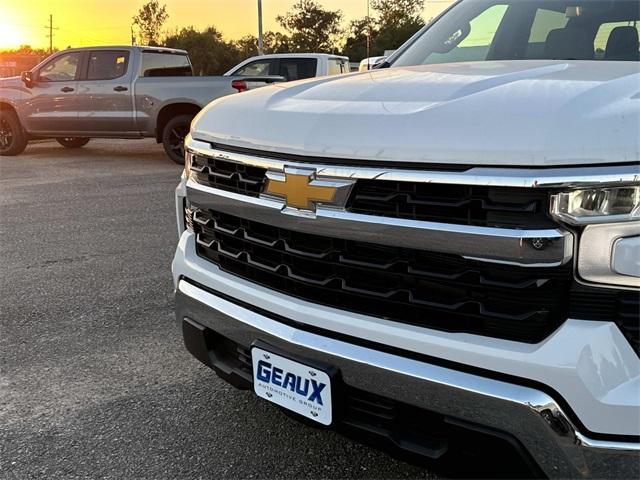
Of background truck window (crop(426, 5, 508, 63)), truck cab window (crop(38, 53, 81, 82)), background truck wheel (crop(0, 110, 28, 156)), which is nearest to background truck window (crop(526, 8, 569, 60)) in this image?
background truck window (crop(426, 5, 508, 63))

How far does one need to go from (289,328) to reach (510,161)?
89cm

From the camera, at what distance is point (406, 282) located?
180 centimetres

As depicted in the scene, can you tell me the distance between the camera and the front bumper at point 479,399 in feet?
4.94

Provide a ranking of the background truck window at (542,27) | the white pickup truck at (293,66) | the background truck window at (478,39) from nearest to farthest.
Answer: the background truck window at (542,27) < the background truck window at (478,39) < the white pickup truck at (293,66)

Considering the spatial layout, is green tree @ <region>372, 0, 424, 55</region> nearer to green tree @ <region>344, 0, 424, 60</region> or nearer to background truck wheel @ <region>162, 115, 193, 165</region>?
green tree @ <region>344, 0, 424, 60</region>

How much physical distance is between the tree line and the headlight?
44.9m

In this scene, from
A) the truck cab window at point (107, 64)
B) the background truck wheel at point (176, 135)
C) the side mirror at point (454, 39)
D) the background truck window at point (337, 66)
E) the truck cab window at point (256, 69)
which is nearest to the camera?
the side mirror at point (454, 39)

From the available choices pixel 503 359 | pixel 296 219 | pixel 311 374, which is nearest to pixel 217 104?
pixel 296 219

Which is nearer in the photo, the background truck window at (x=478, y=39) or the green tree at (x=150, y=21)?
the background truck window at (x=478, y=39)

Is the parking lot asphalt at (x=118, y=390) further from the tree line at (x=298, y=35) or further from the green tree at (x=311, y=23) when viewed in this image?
the green tree at (x=311, y=23)

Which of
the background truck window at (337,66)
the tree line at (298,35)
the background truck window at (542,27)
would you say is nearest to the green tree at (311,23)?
the tree line at (298,35)

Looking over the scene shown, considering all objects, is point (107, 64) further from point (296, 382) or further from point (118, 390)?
point (296, 382)

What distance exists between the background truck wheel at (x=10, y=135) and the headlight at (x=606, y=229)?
12.1 meters

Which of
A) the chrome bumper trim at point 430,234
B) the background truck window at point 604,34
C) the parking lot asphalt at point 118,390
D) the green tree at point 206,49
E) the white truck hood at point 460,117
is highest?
the green tree at point 206,49
